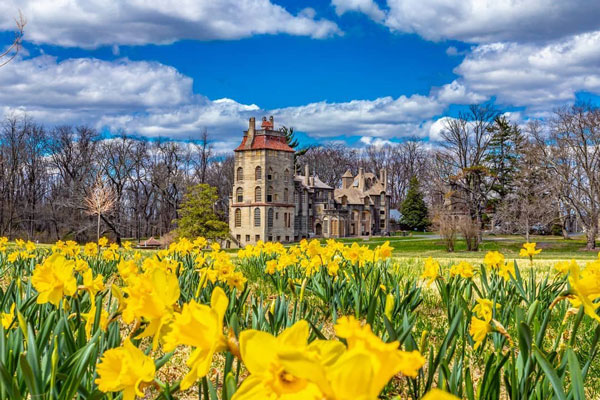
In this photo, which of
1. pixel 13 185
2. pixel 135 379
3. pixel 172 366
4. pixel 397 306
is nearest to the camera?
pixel 135 379

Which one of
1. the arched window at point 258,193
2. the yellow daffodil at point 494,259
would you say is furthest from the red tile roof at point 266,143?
the yellow daffodil at point 494,259

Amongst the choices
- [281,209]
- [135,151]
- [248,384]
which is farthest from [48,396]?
[135,151]

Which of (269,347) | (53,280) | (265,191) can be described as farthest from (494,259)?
(265,191)

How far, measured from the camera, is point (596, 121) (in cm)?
2975

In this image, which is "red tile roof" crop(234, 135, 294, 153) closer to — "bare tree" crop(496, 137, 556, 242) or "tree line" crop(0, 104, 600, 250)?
"tree line" crop(0, 104, 600, 250)

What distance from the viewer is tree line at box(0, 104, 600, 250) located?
30.9 meters

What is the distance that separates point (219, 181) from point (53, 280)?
5477 centimetres

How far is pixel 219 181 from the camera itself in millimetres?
56312

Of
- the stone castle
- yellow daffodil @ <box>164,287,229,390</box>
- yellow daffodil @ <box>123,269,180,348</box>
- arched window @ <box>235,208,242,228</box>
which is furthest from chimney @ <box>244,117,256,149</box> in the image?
yellow daffodil @ <box>164,287,229,390</box>

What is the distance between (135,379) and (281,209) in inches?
1732

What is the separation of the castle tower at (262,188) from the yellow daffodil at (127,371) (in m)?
42.7

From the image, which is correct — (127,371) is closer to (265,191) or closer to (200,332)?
(200,332)

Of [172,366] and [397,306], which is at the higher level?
[397,306]

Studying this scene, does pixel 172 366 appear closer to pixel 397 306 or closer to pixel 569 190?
pixel 397 306
